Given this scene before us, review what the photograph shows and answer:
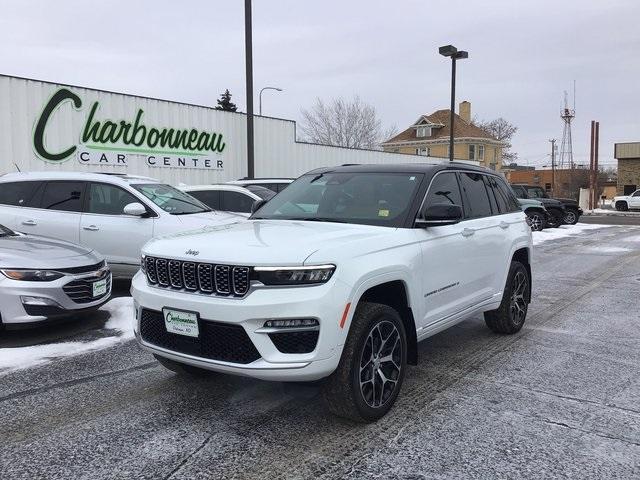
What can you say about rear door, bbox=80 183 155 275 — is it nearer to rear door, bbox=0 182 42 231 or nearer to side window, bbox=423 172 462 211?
rear door, bbox=0 182 42 231

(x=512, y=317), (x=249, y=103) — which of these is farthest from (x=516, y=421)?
(x=249, y=103)

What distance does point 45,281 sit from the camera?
18.7ft

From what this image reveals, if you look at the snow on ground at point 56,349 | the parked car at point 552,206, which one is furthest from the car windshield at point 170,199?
the parked car at point 552,206

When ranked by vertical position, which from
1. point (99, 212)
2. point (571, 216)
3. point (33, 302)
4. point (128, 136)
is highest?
point (128, 136)

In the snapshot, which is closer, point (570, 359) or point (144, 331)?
point (144, 331)

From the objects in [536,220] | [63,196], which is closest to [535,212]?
[536,220]

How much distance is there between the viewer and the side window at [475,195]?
5.39 metres

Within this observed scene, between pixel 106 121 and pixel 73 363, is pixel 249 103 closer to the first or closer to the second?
pixel 106 121

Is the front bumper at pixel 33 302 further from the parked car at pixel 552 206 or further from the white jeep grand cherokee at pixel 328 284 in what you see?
the parked car at pixel 552 206

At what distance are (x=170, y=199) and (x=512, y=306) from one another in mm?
5205

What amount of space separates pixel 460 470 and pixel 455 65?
18917mm

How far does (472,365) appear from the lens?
16.6 ft

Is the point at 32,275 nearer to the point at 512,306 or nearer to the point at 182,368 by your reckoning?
the point at 182,368

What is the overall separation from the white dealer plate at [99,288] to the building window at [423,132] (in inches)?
2206
